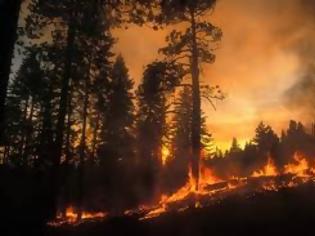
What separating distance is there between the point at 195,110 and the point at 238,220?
33.6 ft

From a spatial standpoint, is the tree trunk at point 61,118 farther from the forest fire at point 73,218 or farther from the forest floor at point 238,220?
the forest floor at point 238,220

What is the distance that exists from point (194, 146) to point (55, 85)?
29.7 ft

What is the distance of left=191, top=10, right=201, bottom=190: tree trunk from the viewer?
21.7 meters

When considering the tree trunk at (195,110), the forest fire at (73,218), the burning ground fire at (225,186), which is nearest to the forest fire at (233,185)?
the burning ground fire at (225,186)

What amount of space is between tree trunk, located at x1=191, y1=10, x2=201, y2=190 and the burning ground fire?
77 cm

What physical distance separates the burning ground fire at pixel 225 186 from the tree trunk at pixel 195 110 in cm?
77

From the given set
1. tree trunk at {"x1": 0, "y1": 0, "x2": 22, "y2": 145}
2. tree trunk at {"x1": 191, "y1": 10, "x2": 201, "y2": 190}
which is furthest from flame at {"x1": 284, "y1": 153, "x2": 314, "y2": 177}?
tree trunk at {"x1": 0, "y1": 0, "x2": 22, "y2": 145}

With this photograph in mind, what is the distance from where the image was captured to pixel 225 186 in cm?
2012

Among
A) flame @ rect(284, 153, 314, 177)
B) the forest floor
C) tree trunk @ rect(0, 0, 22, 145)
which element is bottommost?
the forest floor

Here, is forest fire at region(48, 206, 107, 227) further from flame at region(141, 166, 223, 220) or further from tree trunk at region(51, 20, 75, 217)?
flame at region(141, 166, 223, 220)

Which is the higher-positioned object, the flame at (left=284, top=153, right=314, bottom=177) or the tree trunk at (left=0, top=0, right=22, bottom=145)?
the tree trunk at (left=0, top=0, right=22, bottom=145)

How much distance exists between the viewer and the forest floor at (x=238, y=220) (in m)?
12.2

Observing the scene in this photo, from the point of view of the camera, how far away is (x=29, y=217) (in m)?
16.4

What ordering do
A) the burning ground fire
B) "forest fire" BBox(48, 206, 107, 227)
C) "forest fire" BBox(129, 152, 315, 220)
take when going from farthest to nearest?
"forest fire" BBox(48, 206, 107, 227), "forest fire" BBox(129, 152, 315, 220), the burning ground fire
